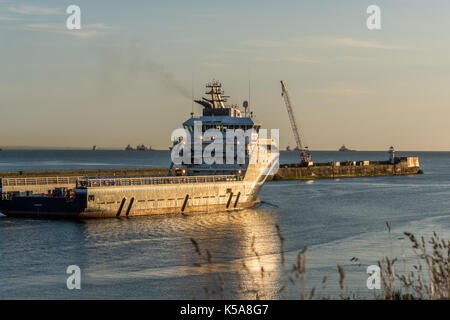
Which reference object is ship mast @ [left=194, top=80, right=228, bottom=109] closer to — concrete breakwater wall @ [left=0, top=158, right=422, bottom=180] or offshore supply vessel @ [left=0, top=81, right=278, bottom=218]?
offshore supply vessel @ [left=0, top=81, right=278, bottom=218]

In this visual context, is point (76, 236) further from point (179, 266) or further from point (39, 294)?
point (39, 294)

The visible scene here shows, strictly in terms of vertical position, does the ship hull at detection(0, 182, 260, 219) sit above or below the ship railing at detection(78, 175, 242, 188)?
below

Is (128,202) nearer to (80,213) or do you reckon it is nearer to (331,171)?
(80,213)

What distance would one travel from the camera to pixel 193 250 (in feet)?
123

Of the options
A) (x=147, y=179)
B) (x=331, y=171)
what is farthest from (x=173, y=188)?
(x=331, y=171)

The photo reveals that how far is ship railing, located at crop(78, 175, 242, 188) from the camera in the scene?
51562 millimetres

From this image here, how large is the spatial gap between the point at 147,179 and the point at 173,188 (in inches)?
100

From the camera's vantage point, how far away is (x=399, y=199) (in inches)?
3255

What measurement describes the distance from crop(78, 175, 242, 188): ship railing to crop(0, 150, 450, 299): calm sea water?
366 cm

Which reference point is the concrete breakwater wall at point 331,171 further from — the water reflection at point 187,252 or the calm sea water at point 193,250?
the water reflection at point 187,252

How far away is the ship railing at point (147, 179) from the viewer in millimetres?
51562

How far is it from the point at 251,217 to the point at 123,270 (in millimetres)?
27460

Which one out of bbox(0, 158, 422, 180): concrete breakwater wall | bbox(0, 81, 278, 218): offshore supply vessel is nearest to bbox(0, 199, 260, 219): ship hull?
bbox(0, 81, 278, 218): offshore supply vessel
